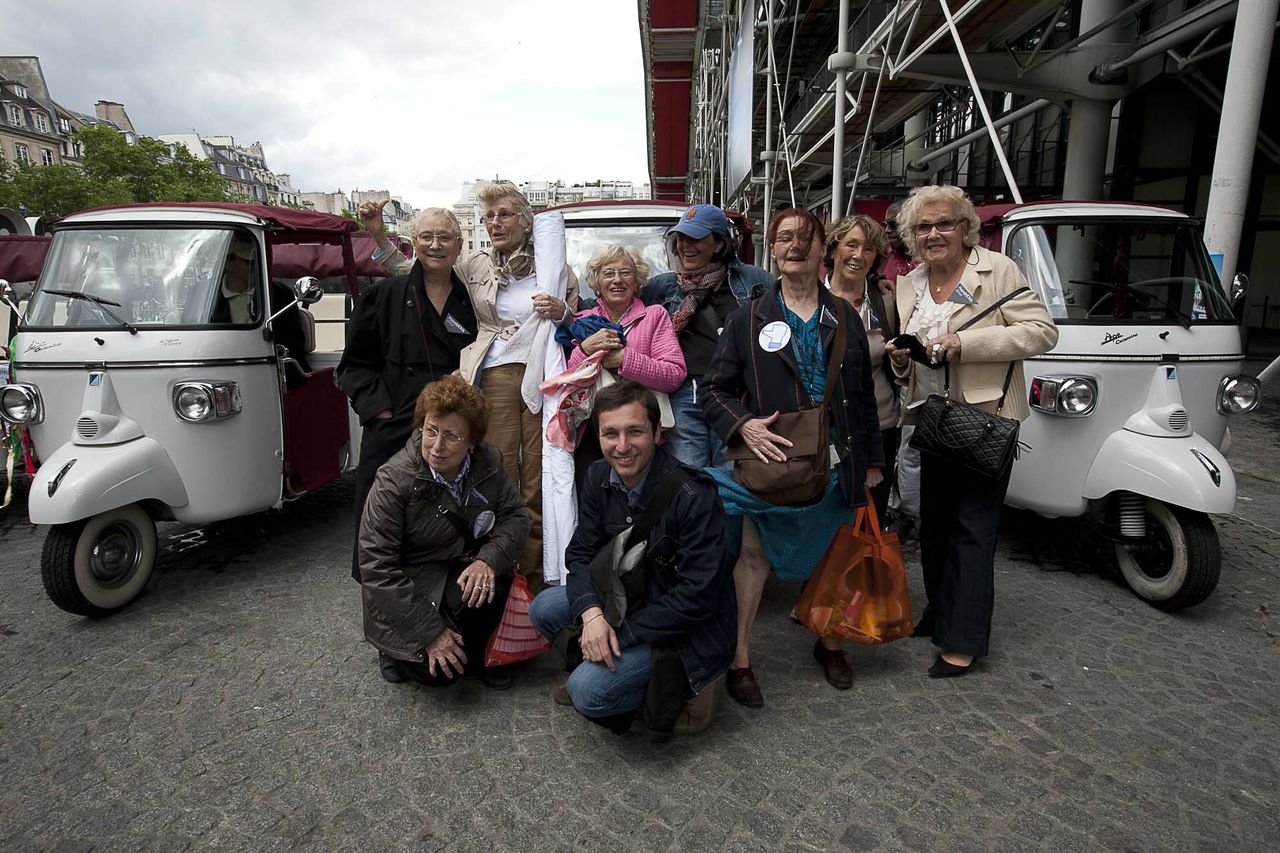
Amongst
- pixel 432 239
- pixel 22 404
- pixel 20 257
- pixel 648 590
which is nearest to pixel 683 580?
pixel 648 590

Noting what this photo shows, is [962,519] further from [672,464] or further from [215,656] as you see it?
[215,656]

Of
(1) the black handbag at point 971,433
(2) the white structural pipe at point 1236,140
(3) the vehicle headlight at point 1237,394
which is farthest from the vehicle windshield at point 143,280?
(2) the white structural pipe at point 1236,140

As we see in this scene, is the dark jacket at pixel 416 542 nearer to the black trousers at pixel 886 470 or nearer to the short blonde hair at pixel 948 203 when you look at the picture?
the black trousers at pixel 886 470

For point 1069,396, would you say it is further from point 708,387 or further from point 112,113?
point 112,113

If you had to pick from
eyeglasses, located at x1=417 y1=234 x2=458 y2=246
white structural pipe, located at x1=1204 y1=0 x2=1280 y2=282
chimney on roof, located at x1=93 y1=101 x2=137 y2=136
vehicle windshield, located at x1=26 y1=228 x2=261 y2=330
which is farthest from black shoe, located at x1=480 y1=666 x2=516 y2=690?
chimney on roof, located at x1=93 y1=101 x2=137 y2=136

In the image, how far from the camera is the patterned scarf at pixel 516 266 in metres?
3.66

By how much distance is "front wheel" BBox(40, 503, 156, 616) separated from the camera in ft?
11.8

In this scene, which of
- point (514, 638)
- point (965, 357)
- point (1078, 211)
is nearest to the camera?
point (965, 357)

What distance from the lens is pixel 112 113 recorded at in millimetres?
65812

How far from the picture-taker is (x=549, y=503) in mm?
3514

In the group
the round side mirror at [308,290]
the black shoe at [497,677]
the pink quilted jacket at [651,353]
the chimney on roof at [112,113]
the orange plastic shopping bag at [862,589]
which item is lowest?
the black shoe at [497,677]

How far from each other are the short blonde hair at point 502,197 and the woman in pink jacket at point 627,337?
49 centimetres

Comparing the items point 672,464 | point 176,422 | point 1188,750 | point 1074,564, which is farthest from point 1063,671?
point 176,422

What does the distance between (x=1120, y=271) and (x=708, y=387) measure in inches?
114
